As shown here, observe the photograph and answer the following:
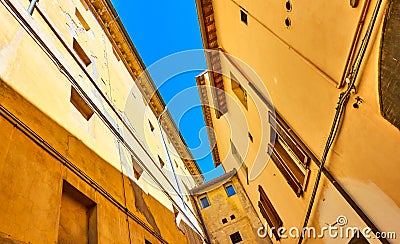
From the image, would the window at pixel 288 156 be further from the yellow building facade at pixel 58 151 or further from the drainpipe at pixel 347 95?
the yellow building facade at pixel 58 151

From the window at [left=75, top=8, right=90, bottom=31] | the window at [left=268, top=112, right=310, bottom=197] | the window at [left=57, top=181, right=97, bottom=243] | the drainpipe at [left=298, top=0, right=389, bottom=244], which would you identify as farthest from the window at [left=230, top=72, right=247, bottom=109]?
the window at [left=57, top=181, right=97, bottom=243]

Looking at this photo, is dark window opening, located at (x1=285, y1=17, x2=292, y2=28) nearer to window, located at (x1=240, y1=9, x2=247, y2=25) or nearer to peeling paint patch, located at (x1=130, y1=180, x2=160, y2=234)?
window, located at (x1=240, y1=9, x2=247, y2=25)

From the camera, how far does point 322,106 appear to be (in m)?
4.93

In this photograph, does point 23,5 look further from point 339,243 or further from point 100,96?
point 339,243

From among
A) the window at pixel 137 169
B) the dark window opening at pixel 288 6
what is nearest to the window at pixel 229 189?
the window at pixel 137 169

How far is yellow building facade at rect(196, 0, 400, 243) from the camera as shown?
3418 millimetres

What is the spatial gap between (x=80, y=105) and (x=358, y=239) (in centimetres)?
566

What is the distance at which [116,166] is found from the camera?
6004 millimetres

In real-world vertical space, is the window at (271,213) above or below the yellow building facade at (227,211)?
below

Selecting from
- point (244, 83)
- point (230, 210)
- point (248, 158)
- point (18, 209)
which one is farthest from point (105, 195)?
point (230, 210)

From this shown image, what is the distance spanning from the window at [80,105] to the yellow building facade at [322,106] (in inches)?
166

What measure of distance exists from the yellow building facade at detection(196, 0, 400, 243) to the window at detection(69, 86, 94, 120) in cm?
422

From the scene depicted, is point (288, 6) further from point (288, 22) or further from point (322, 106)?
point (322, 106)

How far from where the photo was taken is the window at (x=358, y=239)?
4556mm
